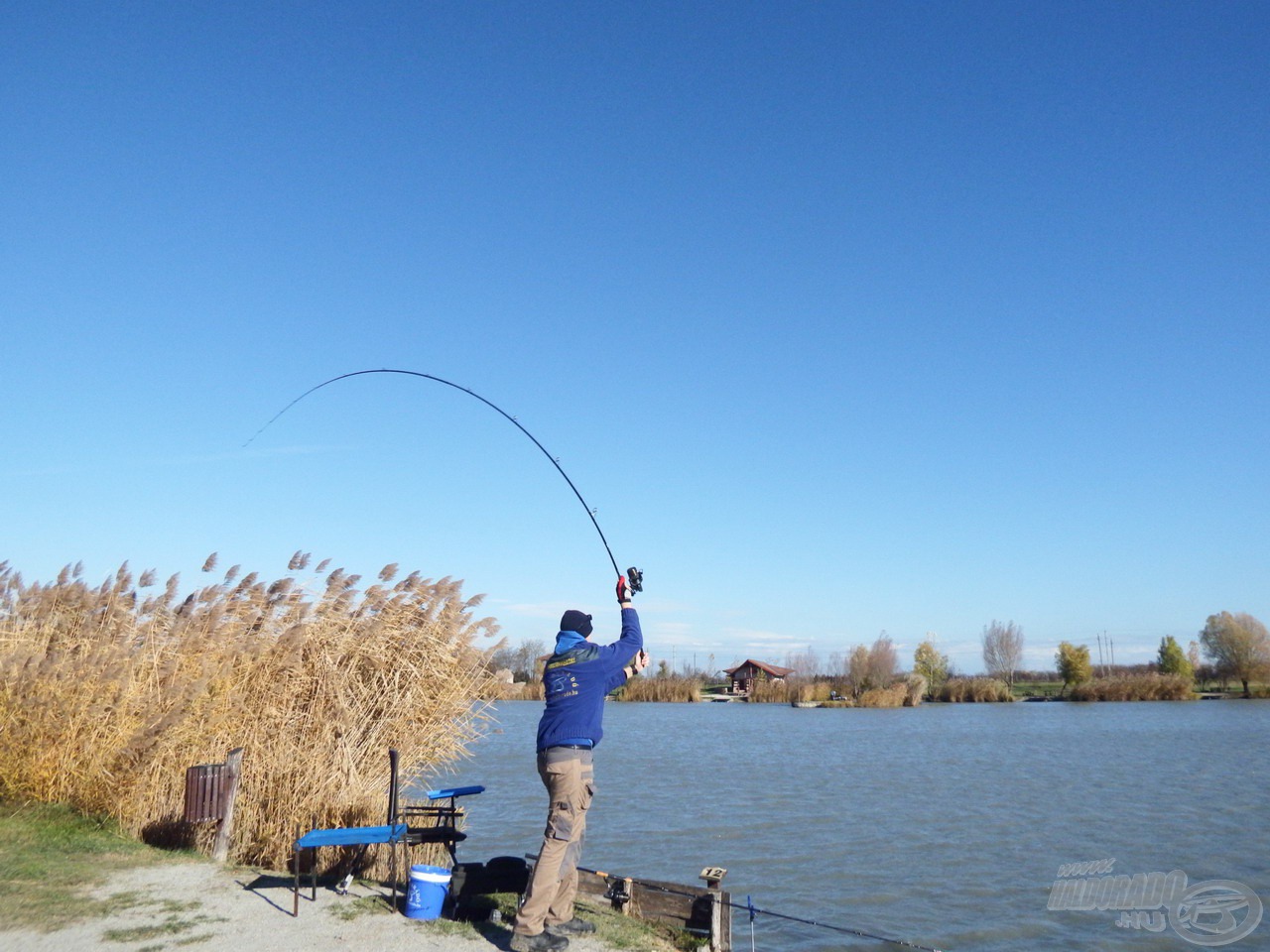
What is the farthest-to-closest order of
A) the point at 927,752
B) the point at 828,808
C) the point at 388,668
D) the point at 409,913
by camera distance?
the point at 927,752
the point at 828,808
the point at 388,668
the point at 409,913

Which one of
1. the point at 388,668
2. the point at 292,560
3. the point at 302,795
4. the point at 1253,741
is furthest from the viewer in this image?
the point at 1253,741

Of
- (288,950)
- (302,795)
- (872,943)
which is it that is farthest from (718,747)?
(288,950)

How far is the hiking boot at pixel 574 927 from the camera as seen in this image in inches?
226

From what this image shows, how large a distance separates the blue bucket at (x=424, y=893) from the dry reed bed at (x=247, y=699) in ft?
6.72

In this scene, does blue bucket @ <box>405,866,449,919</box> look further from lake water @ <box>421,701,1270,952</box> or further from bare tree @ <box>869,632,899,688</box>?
bare tree @ <box>869,632,899,688</box>

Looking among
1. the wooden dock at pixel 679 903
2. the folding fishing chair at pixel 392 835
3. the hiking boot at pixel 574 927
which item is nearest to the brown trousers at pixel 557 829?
the hiking boot at pixel 574 927

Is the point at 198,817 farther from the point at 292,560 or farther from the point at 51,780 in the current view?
the point at 292,560

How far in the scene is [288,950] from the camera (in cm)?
531

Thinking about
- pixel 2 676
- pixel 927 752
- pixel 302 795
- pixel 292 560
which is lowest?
pixel 927 752

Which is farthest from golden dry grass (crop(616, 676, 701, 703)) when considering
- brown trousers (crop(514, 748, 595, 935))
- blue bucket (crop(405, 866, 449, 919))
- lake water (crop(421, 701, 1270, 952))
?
brown trousers (crop(514, 748, 595, 935))

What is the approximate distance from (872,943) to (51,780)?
784 centimetres

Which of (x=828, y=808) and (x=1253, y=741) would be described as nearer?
(x=828, y=808)

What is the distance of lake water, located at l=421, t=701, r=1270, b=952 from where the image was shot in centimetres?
1001

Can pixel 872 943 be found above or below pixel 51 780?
below
